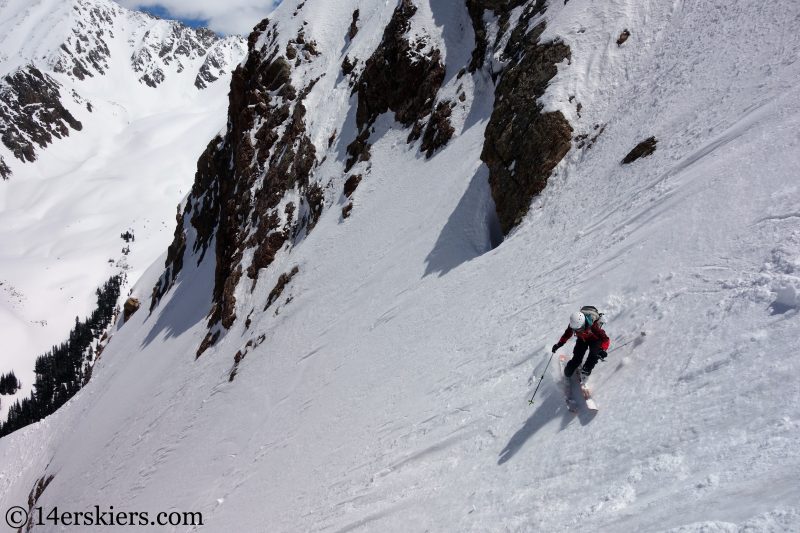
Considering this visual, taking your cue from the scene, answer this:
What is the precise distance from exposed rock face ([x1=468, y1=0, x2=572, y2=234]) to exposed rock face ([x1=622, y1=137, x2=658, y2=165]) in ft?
7.33

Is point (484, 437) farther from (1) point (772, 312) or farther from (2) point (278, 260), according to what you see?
(2) point (278, 260)

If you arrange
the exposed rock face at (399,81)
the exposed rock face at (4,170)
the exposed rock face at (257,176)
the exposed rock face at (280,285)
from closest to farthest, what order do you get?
the exposed rock face at (399,81) < the exposed rock face at (280,285) < the exposed rock face at (257,176) < the exposed rock face at (4,170)

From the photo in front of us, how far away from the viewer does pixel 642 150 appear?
11.8m

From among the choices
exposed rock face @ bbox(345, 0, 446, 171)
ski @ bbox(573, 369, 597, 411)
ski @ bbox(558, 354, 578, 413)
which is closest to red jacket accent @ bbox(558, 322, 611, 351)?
ski @ bbox(573, 369, 597, 411)

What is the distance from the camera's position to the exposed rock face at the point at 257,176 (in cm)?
2969

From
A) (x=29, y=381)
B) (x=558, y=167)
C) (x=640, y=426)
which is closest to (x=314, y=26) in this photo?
(x=558, y=167)

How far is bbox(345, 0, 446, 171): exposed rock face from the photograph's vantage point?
25.3 metres

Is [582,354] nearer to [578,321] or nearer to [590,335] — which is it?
[590,335]

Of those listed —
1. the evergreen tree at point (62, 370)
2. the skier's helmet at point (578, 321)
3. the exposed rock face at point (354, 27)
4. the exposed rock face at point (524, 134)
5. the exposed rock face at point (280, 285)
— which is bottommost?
the skier's helmet at point (578, 321)

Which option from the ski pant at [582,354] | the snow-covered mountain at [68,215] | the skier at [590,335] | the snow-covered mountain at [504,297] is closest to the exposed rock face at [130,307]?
the snow-covered mountain at [504,297]

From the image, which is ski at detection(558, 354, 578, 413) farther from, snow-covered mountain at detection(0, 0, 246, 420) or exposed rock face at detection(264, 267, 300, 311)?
snow-covered mountain at detection(0, 0, 246, 420)

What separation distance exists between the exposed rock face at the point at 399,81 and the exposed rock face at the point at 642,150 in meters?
14.0

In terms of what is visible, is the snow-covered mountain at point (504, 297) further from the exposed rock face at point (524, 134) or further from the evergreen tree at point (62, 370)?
the evergreen tree at point (62, 370)

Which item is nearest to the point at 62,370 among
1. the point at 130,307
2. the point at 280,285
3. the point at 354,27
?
the point at 130,307
